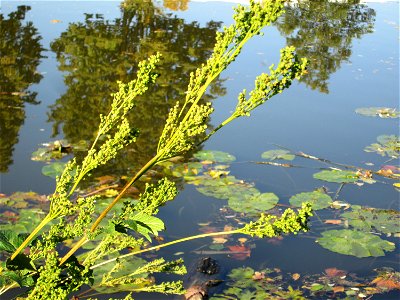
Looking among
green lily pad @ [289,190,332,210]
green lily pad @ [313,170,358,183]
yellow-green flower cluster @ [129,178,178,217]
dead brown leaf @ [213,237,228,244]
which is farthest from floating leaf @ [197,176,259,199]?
yellow-green flower cluster @ [129,178,178,217]

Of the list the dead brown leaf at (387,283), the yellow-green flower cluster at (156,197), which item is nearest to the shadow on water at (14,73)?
the dead brown leaf at (387,283)

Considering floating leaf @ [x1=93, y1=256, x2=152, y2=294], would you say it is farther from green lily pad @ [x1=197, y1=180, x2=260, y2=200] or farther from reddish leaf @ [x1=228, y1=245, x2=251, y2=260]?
green lily pad @ [x1=197, y1=180, x2=260, y2=200]

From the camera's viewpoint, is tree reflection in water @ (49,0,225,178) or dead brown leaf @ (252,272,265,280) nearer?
dead brown leaf @ (252,272,265,280)

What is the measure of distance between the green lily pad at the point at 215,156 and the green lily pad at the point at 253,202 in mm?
755

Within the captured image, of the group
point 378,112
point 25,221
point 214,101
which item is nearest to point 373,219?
point 25,221

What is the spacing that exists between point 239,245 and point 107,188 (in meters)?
1.26

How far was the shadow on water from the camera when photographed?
6.08m

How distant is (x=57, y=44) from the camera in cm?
941

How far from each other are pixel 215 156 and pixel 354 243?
71.5 inches

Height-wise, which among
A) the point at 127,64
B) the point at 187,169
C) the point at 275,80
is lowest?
the point at 187,169

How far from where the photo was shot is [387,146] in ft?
21.0

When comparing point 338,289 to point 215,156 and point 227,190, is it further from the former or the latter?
point 215,156

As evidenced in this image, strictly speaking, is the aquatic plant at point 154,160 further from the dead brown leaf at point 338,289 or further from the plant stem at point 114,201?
the dead brown leaf at point 338,289

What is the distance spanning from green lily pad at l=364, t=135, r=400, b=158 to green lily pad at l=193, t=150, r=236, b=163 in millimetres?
1522
